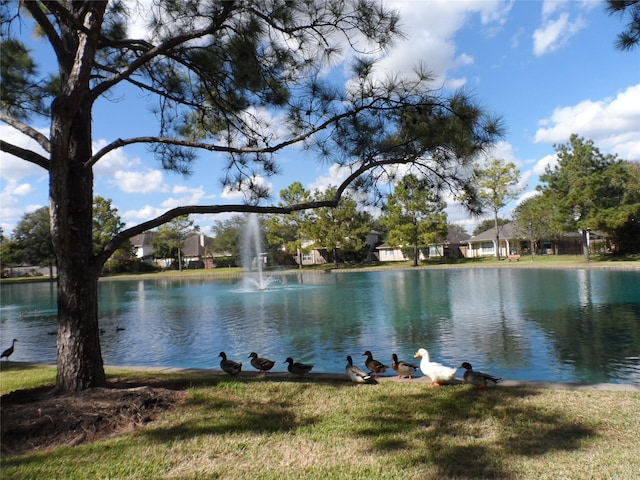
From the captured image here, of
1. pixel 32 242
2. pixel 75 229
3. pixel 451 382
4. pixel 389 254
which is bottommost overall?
pixel 451 382

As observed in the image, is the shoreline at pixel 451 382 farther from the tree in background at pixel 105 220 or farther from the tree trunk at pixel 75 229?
the tree in background at pixel 105 220

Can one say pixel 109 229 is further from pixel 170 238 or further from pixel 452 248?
pixel 452 248

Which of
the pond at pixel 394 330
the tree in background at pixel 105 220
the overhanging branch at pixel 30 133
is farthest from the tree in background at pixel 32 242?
the overhanging branch at pixel 30 133

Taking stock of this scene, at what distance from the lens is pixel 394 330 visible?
10938 millimetres

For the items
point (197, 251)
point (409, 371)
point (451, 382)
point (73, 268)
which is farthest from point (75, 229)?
point (197, 251)

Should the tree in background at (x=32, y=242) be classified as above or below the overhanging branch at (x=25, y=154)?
above

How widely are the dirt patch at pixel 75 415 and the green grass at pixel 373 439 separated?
18 centimetres

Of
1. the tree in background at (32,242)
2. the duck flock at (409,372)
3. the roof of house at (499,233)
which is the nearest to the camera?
the duck flock at (409,372)

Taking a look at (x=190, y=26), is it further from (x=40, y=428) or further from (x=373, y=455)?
(x=373, y=455)

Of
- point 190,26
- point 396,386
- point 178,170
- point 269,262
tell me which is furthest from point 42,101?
point 269,262

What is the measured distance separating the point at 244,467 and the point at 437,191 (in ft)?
11.8

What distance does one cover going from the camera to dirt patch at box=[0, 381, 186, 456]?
349 centimetres

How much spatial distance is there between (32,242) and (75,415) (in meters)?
49.3

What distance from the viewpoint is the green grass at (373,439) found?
114 inches
